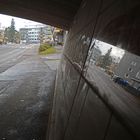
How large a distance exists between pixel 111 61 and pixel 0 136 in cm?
620

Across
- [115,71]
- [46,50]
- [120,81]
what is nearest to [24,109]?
[115,71]

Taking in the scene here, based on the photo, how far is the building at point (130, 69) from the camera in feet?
4.85

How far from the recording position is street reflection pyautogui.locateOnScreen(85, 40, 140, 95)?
1522 mm

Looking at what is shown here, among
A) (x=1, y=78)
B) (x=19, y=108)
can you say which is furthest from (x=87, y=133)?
(x=1, y=78)

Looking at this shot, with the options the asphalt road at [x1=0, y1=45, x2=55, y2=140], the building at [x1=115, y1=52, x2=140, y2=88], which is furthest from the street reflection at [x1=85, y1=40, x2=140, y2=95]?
the asphalt road at [x1=0, y1=45, x2=55, y2=140]

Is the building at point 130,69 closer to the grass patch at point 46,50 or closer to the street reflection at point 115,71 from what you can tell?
the street reflection at point 115,71

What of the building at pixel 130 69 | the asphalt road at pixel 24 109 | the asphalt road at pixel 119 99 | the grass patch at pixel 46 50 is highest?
the building at pixel 130 69

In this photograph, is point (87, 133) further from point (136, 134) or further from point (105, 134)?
point (136, 134)

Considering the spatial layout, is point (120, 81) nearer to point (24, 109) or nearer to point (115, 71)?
point (115, 71)

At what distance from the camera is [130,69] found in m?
1.60

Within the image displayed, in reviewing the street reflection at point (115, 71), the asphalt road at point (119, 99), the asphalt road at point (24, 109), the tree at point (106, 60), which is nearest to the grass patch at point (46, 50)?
the asphalt road at point (24, 109)

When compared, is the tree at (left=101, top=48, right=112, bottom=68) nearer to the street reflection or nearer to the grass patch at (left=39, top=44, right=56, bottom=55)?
the street reflection

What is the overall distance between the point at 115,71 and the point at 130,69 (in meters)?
0.23

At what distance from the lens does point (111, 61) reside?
200cm
